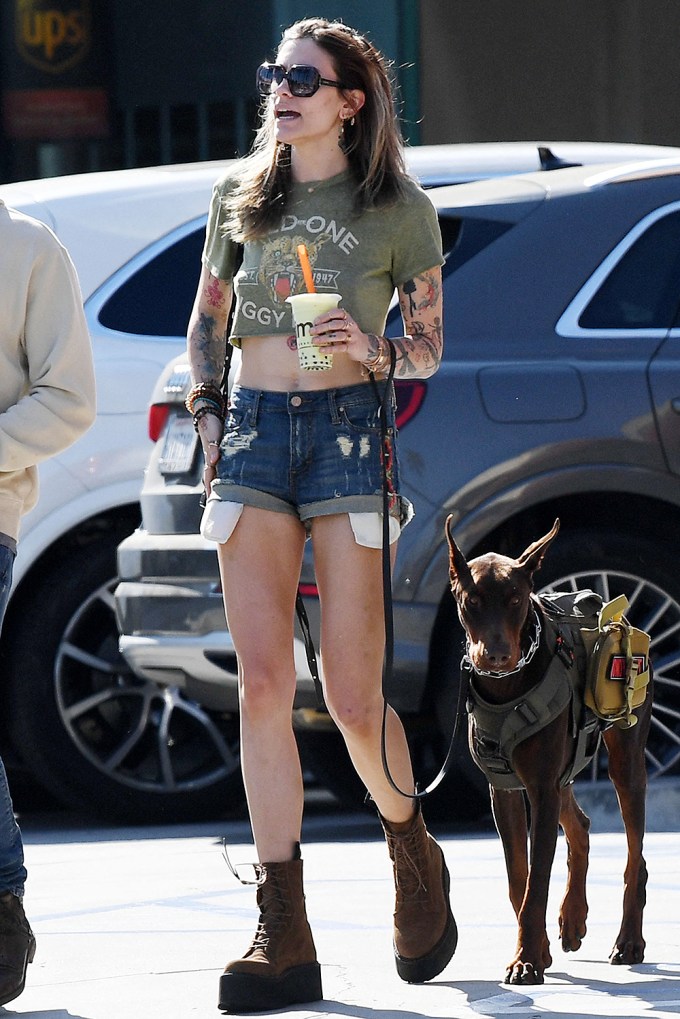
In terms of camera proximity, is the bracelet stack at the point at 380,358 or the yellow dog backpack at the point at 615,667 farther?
the yellow dog backpack at the point at 615,667

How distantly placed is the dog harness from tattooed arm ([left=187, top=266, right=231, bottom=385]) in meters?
0.86

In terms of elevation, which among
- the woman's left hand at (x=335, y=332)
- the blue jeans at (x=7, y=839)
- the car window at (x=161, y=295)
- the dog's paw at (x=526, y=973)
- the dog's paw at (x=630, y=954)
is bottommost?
the dog's paw at (x=630, y=954)

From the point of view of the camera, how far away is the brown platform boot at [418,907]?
13.7ft

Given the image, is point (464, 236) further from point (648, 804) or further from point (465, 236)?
point (648, 804)

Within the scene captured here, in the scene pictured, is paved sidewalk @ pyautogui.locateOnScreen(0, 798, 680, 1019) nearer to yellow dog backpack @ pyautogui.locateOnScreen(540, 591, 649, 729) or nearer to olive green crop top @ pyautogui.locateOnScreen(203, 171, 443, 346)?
yellow dog backpack @ pyautogui.locateOnScreen(540, 591, 649, 729)

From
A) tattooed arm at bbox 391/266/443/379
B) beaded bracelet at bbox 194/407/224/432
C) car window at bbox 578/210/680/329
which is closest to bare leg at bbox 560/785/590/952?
tattooed arm at bbox 391/266/443/379

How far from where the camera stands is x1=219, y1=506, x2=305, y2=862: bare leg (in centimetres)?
407

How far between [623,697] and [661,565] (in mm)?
1828

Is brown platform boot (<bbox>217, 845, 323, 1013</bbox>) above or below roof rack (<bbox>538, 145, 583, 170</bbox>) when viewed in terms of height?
below

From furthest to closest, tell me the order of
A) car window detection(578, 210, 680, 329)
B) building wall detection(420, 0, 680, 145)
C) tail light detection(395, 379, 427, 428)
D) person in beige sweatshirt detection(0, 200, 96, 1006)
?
1. building wall detection(420, 0, 680, 145)
2. car window detection(578, 210, 680, 329)
3. tail light detection(395, 379, 427, 428)
4. person in beige sweatshirt detection(0, 200, 96, 1006)

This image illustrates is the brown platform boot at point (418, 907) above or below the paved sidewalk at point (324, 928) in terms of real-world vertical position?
above

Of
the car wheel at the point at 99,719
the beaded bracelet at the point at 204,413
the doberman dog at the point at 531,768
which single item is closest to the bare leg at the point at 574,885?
the doberman dog at the point at 531,768

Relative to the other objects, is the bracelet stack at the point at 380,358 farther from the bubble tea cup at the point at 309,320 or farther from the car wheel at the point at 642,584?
the car wheel at the point at 642,584

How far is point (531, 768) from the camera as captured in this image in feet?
13.7
